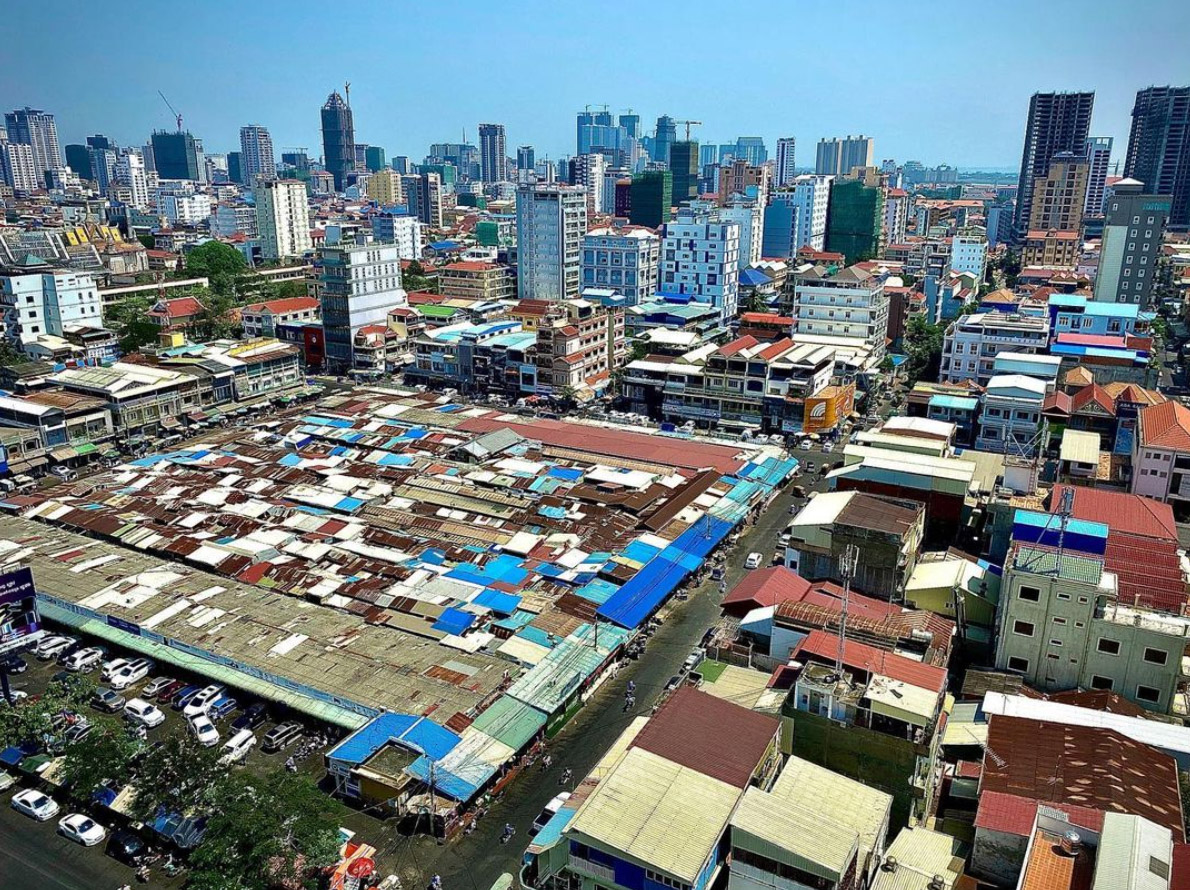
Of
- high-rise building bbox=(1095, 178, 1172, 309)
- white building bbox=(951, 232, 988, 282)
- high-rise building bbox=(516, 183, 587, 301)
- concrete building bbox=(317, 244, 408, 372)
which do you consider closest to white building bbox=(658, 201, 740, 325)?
high-rise building bbox=(516, 183, 587, 301)

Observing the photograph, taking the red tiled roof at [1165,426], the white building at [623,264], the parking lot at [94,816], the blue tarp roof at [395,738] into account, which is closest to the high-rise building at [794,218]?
the white building at [623,264]

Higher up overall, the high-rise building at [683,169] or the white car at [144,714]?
the high-rise building at [683,169]

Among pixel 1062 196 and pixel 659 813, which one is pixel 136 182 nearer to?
pixel 1062 196

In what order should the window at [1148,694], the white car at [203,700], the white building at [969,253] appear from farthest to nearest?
the white building at [969,253] → the white car at [203,700] → the window at [1148,694]

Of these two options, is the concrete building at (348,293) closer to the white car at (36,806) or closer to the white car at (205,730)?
the white car at (205,730)

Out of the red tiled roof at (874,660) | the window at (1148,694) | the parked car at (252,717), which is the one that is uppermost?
the red tiled roof at (874,660)

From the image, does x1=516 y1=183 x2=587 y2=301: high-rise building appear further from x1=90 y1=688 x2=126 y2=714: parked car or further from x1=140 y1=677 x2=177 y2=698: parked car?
x1=90 y1=688 x2=126 y2=714: parked car
